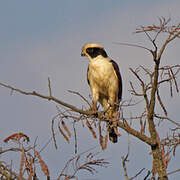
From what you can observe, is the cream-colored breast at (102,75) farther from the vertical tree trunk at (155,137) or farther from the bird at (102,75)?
the vertical tree trunk at (155,137)

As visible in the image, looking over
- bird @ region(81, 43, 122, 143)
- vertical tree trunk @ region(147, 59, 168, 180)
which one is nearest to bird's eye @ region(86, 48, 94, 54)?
bird @ region(81, 43, 122, 143)

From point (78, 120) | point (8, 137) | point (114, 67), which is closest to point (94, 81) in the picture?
point (114, 67)

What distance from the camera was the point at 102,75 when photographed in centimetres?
888

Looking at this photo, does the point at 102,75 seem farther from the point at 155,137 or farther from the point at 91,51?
the point at 155,137

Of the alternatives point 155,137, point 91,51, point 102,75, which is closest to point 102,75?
point 102,75

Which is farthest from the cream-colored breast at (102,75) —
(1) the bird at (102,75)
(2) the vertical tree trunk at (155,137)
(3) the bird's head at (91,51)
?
Result: (2) the vertical tree trunk at (155,137)

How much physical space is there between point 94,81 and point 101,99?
1.89ft

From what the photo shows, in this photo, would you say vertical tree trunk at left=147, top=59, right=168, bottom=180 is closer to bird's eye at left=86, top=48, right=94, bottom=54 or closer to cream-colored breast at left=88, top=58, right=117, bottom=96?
cream-colored breast at left=88, top=58, right=117, bottom=96

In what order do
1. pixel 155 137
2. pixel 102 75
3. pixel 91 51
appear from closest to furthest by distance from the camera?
A: pixel 155 137 → pixel 102 75 → pixel 91 51

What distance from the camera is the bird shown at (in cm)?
890

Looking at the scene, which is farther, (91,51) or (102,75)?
(91,51)

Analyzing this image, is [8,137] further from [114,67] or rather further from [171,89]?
[114,67]

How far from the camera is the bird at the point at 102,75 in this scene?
29.2ft

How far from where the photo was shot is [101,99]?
9344 mm
